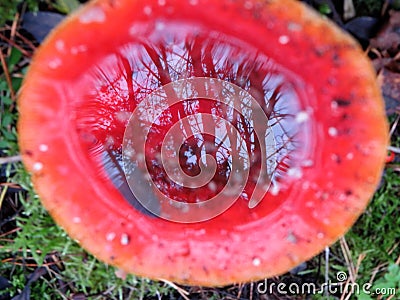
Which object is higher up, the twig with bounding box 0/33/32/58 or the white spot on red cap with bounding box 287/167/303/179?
the twig with bounding box 0/33/32/58

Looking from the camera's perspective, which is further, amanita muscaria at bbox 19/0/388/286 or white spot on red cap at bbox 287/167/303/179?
white spot on red cap at bbox 287/167/303/179

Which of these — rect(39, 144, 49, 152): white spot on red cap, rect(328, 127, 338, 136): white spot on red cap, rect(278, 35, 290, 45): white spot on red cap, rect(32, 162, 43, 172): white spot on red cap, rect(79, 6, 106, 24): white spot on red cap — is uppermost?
rect(278, 35, 290, 45): white spot on red cap

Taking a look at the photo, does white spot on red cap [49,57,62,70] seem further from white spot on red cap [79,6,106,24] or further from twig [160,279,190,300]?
twig [160,279,190,300]

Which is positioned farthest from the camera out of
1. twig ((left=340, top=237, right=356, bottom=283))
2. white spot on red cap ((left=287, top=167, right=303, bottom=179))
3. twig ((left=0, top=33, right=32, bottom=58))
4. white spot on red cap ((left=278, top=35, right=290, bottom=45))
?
twig ((left=340, top=237, right=356, bottom=283))

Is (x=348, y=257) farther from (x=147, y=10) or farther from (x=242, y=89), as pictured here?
(x=147, y=10)

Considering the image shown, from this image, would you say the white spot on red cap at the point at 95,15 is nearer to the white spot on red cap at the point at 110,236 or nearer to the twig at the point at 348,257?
the white spot on red cap at the point at 110,236

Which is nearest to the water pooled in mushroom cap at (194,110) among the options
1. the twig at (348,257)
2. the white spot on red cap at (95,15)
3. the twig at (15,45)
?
the white spot on red cap at (95,15)

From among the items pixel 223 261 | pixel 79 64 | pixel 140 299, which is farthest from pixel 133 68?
pixel 140 299

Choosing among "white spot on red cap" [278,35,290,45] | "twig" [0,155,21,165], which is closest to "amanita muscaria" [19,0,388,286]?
"white spot on red cap" [278,35,290,45]

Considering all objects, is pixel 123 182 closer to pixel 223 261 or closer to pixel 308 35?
pixel 223 261

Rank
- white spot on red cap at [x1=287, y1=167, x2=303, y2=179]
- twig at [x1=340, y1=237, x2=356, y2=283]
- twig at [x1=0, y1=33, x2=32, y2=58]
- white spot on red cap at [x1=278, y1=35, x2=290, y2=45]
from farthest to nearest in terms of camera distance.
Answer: twig at [x1=340, y1=237, x2=356, y2=283] → twig at [x1=0, y1=33, x2=32, y2=58] → white spot on red cap at [x1=287, y1=167, x2=303, y2=179] → white spot on red cap at [x1=278, y1=35, x2=290, y2=45]

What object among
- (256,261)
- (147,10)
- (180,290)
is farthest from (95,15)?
(180,290)
